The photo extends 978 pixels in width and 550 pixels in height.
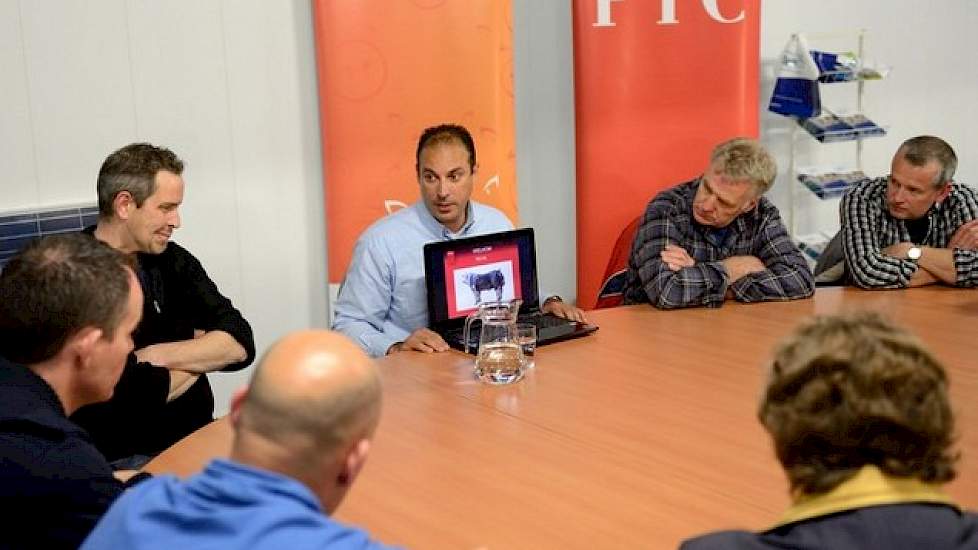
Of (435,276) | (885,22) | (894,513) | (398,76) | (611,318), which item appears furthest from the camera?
(885,22)

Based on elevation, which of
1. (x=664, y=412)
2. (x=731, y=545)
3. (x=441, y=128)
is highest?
(x=441, y=128)

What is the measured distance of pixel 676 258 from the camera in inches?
139

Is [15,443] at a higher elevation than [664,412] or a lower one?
higher

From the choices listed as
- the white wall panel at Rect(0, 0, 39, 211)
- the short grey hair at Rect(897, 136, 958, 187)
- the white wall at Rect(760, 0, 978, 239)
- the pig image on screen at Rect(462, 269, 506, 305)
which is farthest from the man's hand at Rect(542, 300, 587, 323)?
the white wall at Rect(760, 0, 978, 239)

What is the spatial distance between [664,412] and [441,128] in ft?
4.50

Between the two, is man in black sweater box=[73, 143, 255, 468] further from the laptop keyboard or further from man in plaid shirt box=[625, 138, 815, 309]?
man in plaid shirt box=[625, 138, 815, 309]

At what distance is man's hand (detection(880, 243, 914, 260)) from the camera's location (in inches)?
145

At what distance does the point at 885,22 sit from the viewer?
5.96m

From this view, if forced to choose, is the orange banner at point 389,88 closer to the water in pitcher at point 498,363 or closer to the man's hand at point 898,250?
the man's hand at point 898,250

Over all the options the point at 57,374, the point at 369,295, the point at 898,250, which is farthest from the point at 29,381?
the point at 898,250

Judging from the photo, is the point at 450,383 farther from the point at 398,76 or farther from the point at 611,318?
the point at 398,76

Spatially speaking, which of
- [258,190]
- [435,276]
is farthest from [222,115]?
[435,276]

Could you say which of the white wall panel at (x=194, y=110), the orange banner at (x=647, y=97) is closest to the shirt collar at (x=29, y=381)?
the white wall panel at (x=194, y=110)

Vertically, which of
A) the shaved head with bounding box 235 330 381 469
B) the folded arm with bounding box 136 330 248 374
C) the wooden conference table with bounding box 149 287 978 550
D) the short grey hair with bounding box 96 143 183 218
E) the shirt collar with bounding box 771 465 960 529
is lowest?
the wooden conference table with bounding box 149 287 978 550
